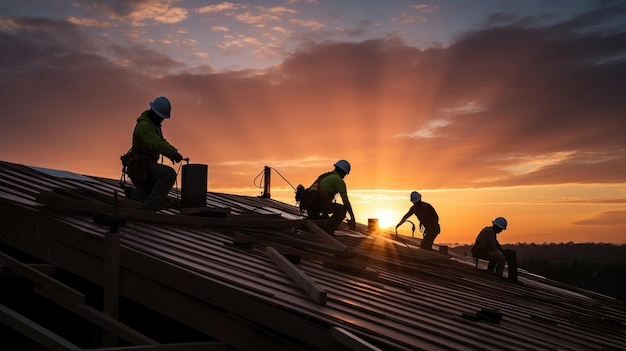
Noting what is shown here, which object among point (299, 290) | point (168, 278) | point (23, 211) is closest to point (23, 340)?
point (23, 211)

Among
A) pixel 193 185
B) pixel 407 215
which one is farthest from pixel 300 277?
pixel 407 215

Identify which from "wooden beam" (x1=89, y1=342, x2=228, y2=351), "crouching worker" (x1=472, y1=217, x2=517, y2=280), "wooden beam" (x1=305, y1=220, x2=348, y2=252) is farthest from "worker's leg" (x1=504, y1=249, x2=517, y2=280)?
"wooden beam" (x1=89, y1=342, x2=228, y2=351)

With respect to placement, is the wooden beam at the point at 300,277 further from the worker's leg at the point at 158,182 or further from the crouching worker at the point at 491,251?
the crouching worker at the point at 491,251

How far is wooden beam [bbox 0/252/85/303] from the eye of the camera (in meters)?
7.90

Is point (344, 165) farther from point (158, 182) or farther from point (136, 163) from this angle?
point (136, 163)

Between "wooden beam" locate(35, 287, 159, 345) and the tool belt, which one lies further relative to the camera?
the tool belt

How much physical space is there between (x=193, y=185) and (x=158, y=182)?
113 centimetres

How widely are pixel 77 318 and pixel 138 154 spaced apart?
3122 millimetres

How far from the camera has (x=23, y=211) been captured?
31.0 ft

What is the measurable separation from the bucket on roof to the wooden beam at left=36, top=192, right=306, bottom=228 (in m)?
0.72

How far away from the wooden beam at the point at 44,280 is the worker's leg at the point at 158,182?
3.08m

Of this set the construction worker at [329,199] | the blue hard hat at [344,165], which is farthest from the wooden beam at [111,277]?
the blue hard hat at [344,165]

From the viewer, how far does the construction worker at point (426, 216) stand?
19188mm

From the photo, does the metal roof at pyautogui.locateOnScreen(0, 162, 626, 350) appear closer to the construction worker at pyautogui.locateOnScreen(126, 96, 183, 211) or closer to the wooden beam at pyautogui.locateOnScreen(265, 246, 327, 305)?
the wooden beam at pyautogui.locateOnScreen(265, 246, 327, 305)
